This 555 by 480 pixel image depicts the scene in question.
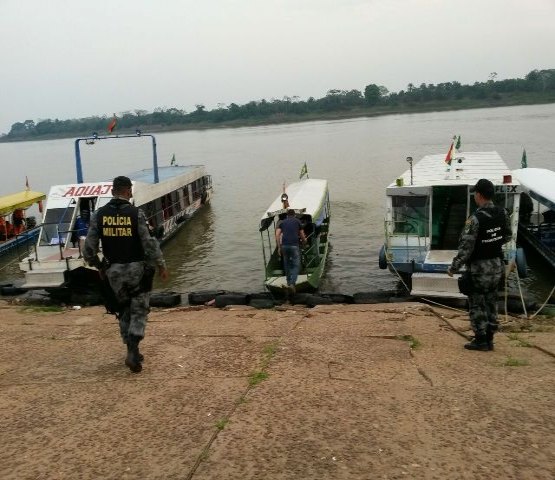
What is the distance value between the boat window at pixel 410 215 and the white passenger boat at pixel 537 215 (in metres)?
3.07

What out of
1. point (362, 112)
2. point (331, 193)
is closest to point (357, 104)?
point (362, 112)

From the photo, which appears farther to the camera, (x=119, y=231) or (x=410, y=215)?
(x=410, y=215)

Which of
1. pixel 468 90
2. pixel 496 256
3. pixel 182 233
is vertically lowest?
pixel 182 233

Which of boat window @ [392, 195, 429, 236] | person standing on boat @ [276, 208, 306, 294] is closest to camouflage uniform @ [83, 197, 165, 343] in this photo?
person standing on boat @ [276, 208, 306, 294]

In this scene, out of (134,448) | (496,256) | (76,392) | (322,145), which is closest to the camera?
(134,448)

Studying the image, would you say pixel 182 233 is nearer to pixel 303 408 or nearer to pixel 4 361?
pixel 4 361

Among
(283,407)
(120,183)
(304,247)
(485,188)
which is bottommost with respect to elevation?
(304,247)

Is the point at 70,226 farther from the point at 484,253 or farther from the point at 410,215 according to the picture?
the point at 484,253

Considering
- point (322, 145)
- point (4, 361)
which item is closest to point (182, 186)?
point (4, 361)

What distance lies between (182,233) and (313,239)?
414 inches

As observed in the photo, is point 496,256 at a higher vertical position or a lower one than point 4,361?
higher

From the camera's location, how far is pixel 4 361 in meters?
6.62

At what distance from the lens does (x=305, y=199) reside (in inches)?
635

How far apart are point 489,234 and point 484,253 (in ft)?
0.73
